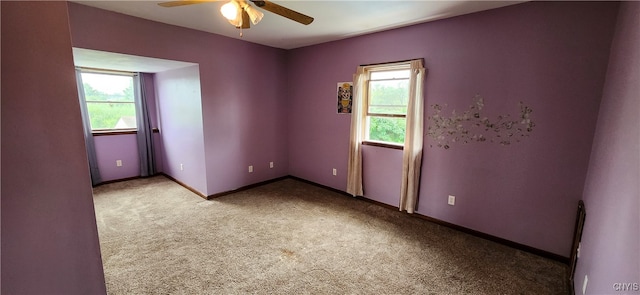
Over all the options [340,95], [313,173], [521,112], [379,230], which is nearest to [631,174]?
[521,112]

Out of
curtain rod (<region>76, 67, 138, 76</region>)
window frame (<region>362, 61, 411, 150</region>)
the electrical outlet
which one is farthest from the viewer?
curtain rod (<region>76, 67, 138, 76</region>)

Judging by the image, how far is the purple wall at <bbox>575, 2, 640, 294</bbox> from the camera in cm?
117

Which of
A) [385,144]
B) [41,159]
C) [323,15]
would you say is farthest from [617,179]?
[41,159]

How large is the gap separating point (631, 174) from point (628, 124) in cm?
33

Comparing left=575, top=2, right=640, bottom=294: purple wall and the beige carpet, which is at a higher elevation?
left=575, top=2, right=640, bottom=294: purple wall

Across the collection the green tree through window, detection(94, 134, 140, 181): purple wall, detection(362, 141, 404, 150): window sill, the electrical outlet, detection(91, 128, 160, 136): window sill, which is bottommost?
the electrical outlet

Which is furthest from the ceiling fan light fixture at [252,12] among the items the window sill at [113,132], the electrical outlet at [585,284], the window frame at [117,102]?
the window sill at [113,132]

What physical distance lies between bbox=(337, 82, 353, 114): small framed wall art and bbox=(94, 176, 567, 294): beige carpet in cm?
142

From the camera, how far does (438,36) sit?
9.35 feet

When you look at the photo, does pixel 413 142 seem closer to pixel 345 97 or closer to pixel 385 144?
pixel 385 144

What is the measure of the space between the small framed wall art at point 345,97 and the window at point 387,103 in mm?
280

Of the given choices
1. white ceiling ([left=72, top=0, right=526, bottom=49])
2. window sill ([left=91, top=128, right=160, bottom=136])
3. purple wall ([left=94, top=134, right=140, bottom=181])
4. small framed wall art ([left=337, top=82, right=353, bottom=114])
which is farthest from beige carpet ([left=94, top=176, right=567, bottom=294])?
white ceiling ([left=72, top=0, right=526, bottom=49])

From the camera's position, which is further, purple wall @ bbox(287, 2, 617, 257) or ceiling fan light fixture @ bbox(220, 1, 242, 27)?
purple wall @ bbox(287, 2, 617, 257)

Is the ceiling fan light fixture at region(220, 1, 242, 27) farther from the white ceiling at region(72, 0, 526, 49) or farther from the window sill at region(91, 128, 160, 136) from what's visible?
the window sill at region(91, 128, 160, 136)
